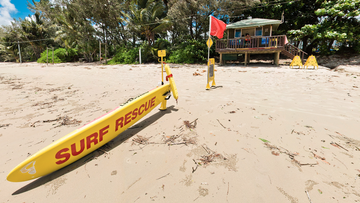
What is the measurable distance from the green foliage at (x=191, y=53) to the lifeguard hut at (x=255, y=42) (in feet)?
7.09

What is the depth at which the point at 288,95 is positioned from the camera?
4.61m

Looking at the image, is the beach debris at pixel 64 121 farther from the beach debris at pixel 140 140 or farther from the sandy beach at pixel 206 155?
the beach debris at pixel 140 140

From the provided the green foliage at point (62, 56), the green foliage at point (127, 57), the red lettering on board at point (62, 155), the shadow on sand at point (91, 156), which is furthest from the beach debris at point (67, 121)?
the green foliage at point (62, 56)

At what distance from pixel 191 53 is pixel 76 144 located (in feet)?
51.2

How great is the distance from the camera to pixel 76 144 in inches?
72.3

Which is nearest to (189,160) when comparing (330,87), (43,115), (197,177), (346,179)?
(197,177)

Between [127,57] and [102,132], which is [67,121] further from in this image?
[127,57]

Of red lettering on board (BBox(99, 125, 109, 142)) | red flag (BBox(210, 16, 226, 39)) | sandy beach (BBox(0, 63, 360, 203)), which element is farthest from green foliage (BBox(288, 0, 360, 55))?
red lettering on board (BBox(99, 125, 109, 142))

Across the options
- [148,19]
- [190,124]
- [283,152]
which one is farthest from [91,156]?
[148,19]

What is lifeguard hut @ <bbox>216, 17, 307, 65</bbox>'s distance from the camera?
13.1 metres

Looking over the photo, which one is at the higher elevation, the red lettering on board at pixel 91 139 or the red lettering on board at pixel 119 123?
the red lettering on board at pixel 119 123

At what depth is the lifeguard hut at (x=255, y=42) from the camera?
43.0 feet

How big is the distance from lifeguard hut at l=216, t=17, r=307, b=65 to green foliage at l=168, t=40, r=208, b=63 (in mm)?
2160

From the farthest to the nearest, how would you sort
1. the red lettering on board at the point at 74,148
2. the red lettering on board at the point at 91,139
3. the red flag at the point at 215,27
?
1. the red flag at the point at 215,27
2. the red lettering on board at the point at 91,139
3. the red lettering on board at the point at 74,148
